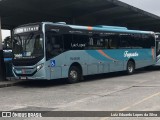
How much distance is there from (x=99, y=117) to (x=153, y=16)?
89.9ft

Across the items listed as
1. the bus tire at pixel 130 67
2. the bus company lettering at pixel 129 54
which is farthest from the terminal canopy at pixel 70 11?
the bus tire at pixel 130 67

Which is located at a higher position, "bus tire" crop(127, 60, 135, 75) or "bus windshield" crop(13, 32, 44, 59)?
"bus windshield" crop(13, 32, 44, 59)

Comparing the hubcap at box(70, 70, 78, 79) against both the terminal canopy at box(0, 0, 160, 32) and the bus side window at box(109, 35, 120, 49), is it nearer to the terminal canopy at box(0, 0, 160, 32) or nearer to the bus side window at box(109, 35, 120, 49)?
the bus side window at box(109, 35, 120, 49)

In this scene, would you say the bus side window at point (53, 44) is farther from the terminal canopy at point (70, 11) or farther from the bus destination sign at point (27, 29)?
the terminal canopy at point (70, 11)

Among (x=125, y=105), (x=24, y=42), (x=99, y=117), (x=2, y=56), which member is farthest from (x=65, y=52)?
(x=99, y=117)

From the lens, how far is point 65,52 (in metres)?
18.0

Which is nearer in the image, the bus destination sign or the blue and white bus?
the blue and white bus

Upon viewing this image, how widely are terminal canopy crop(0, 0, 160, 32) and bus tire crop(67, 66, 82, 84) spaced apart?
271 inches

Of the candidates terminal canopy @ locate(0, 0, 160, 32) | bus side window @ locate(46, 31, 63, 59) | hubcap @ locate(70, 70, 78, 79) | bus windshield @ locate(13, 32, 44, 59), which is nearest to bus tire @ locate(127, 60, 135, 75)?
terminal canopy @ locate(0, 0, 160, 32)

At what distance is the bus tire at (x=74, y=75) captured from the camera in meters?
18.5

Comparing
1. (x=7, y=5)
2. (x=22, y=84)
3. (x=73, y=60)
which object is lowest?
(x=22, y=84)

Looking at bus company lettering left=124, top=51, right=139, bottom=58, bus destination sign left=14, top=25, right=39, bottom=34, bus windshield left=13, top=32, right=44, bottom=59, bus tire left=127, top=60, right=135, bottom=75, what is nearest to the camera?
bus windshield left=13, top=32, right=44, bottom=59

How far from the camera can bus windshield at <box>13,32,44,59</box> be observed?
17.0 metres

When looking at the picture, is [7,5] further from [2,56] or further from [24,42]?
[24,42]
